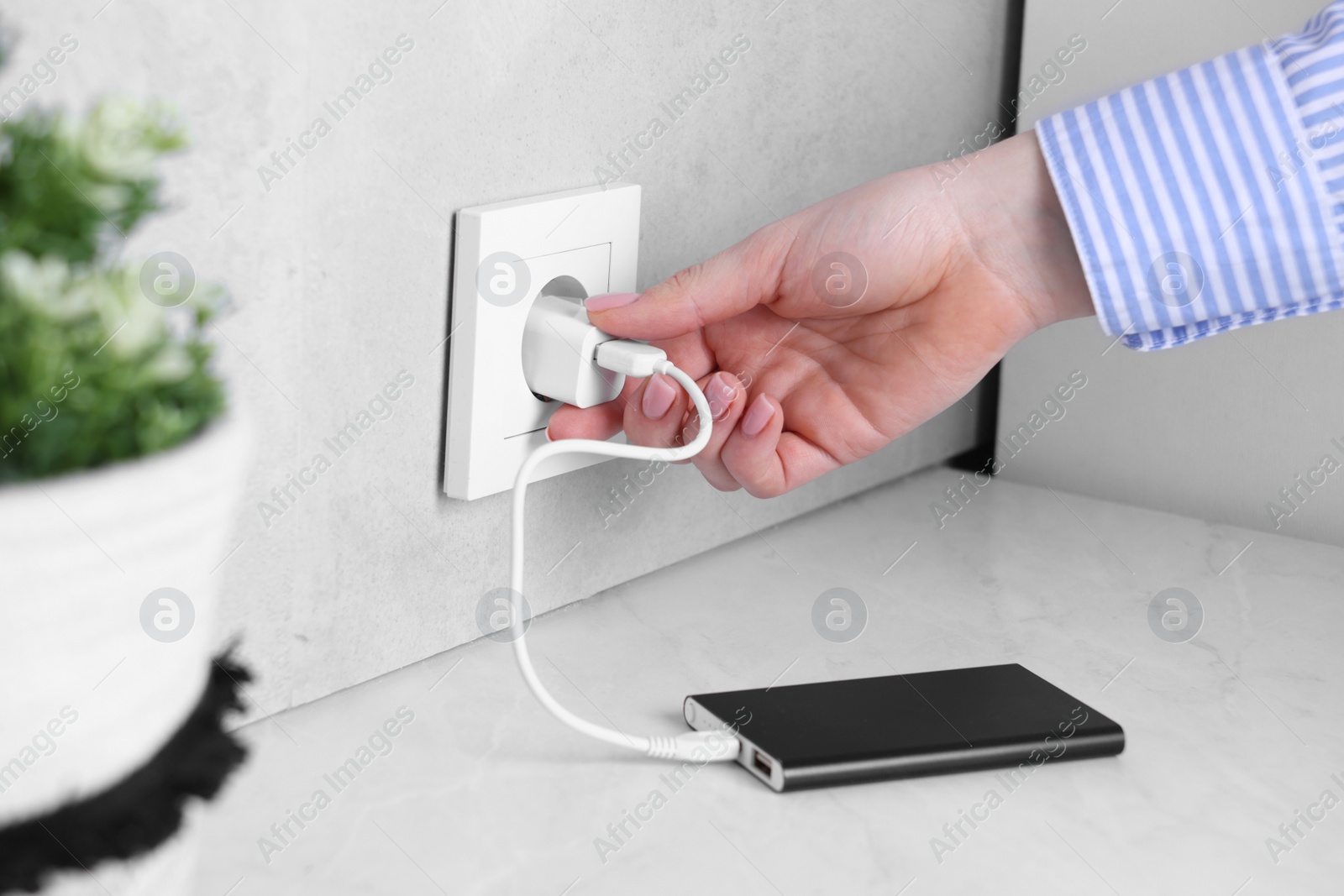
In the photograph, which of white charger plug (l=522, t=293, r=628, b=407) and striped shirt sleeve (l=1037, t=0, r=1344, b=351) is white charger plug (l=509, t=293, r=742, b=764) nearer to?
white charger plug (l=522, t=293, r=628, b=407)

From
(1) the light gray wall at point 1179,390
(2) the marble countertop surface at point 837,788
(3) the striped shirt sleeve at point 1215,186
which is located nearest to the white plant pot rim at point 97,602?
(2) the marble countertop surface at point 837,788

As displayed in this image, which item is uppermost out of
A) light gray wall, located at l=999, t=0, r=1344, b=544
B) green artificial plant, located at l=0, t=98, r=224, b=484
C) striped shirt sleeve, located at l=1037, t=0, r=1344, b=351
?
green artificial plant, located at l=0, t=98, r=224, b=484

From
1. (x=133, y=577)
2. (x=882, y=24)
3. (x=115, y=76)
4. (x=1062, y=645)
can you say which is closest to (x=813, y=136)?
(x=882, y=24)

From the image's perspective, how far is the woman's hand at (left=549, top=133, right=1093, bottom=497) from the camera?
74 cm

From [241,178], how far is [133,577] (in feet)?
0.96

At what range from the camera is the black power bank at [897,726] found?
2.05ft

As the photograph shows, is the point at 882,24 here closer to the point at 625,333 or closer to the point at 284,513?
the point at 625,333

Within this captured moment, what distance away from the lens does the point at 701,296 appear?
0.72 m

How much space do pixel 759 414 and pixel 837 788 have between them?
0.75ft

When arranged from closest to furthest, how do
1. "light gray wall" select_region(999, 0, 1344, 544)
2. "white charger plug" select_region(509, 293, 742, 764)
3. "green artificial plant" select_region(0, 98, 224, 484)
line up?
"green artificial plant" select_region(0, 98, 224, 484) → "white charger plug" select_region(509, 293, 742, 764) → "light gray wall" select_region(999, 0, 1344, 544)

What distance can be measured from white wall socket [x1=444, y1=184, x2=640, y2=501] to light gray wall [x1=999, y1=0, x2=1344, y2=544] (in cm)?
46

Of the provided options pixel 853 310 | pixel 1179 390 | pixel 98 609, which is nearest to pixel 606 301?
pixel 853 310

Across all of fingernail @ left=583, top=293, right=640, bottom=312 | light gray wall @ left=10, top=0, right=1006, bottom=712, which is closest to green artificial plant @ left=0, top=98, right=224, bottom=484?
light gray wall @ left=10, top=0, right=1006, bottom=712

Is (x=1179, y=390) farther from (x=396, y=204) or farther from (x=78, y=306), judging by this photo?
(x=78, y=306)
